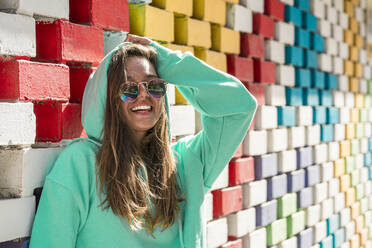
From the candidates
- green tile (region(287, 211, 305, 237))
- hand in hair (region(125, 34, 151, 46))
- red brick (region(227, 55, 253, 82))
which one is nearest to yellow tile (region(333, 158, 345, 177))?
green tile (region(287, 211, 305, 237))

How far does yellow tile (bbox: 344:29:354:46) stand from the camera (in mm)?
3998

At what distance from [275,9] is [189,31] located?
0.89 meters

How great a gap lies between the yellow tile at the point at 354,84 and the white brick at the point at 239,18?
167 cm

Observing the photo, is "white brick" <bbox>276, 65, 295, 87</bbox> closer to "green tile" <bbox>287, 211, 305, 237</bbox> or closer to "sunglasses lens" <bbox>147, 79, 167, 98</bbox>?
"green tile" <bbox>287, 211, 305, 237</bbox>

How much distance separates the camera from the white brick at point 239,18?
252cm

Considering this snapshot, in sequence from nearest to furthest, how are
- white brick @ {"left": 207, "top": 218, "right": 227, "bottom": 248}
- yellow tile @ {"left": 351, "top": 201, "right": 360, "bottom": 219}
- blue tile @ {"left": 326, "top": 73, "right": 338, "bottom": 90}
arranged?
white brick @ {"left": 207, "top": 218, "right": 227, "bottom": 248}
blue tile @ {"left": 326, "top": 73, "right": 338, "bottom": 90}
yellow tile @ {"left": 351, "top": 201, "right": 360, "bottom": 219}

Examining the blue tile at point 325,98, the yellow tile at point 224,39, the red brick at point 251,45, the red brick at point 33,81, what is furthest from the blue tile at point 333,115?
the red brick at point 33,81

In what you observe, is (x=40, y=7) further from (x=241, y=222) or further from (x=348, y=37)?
(x=348, y=37)

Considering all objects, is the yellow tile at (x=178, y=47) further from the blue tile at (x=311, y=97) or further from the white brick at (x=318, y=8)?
the white brick at (x=318, y=8)

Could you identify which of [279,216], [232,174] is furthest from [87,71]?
[279,216]

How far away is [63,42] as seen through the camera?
1.61 metres

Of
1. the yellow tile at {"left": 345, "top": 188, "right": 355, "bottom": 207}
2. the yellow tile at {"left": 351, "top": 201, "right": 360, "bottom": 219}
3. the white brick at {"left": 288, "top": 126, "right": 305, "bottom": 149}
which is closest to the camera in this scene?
the white brick at {"left": 288, "top": 126, "right": 305, "bottom": 149}

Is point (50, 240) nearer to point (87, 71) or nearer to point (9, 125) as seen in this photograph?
point (9, 125)

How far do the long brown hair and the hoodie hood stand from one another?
0.06 feet
